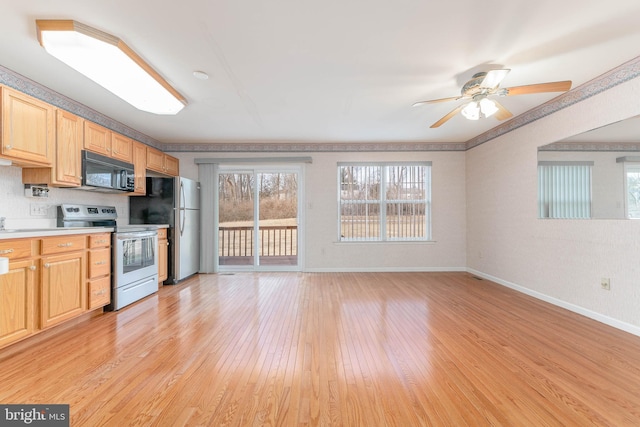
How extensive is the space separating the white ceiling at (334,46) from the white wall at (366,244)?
5.76ft

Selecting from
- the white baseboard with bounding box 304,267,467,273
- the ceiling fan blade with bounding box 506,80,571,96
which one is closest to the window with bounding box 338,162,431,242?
the white baseboard with bounding box 304,267,467,273

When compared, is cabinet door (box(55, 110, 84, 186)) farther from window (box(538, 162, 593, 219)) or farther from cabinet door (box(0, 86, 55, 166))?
window (box(538, 162, 593, 219))

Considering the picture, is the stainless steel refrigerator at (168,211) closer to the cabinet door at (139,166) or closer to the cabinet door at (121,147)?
the cabinet door at (139,166)

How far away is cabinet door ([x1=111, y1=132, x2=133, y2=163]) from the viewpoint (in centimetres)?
363

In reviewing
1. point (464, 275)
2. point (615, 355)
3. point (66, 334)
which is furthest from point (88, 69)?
point (464, 275)

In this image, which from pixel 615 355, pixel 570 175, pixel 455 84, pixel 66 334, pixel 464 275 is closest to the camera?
pixel 615 355

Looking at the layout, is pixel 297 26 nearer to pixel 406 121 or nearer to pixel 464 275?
pixel 406 121

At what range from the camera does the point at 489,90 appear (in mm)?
2695

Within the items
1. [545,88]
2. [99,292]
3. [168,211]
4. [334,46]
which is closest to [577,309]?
[545,88]

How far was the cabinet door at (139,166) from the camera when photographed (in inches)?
160

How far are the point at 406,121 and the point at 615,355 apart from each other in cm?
325

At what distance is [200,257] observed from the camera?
5219 millimetres

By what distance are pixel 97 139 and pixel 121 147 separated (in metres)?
0.40

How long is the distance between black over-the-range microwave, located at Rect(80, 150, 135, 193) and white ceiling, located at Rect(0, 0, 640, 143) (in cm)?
68
